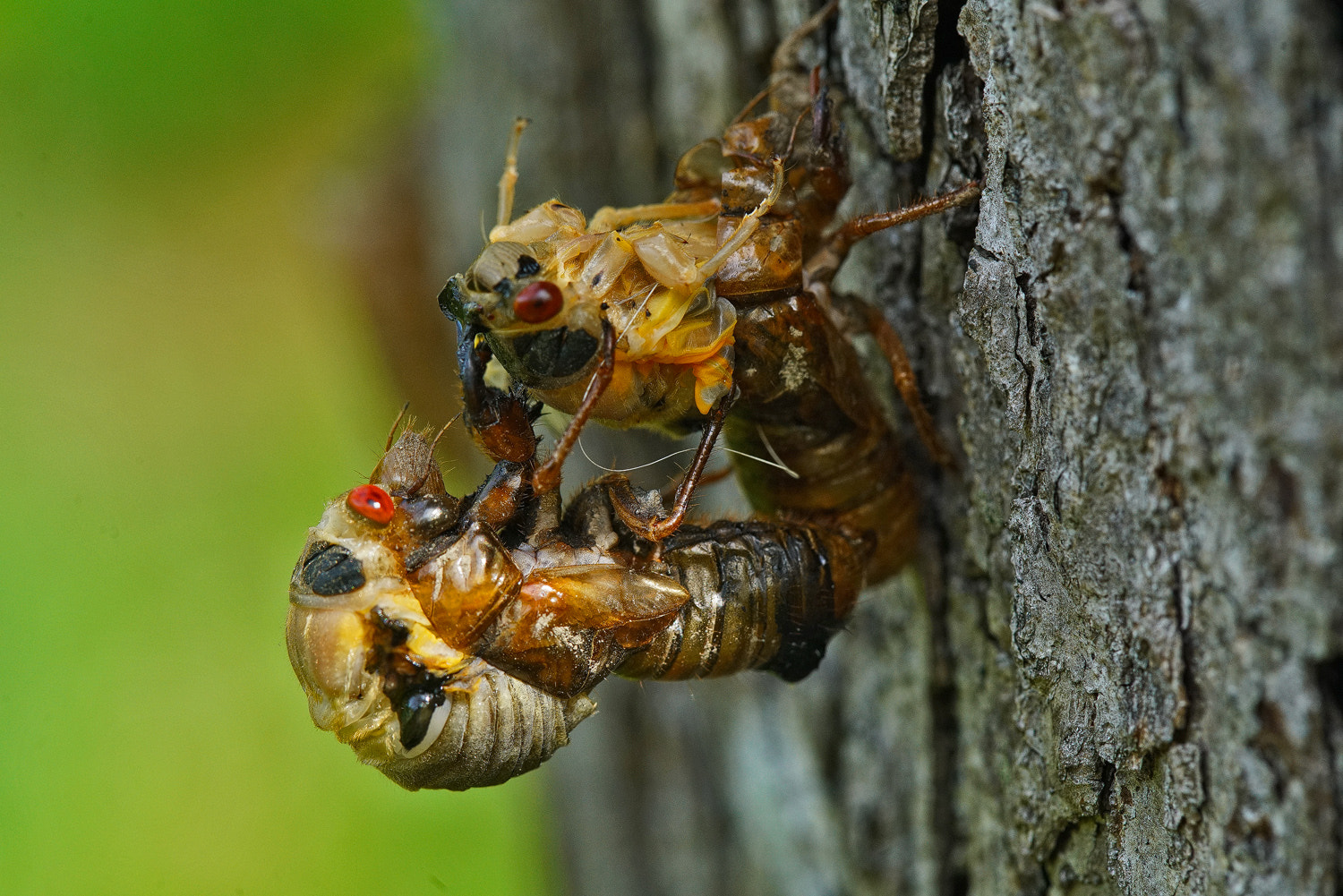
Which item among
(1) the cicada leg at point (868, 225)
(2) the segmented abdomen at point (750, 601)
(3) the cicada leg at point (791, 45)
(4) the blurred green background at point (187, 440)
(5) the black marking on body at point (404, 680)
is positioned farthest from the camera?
(4) the blurred green background at point (187, 440)

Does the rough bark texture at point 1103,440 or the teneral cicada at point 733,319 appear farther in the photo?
the teneral cicada at point 733,319

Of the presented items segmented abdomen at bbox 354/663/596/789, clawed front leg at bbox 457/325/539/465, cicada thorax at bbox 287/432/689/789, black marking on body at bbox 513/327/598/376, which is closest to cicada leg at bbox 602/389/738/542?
cicada thorax at bbox 287/432/689/789

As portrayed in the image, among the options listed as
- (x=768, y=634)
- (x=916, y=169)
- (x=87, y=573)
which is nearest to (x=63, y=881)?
(x=87, y=573)

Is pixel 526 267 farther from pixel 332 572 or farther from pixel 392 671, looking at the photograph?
pixel 392 671

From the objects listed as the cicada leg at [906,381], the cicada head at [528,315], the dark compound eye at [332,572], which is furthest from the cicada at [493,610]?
A: the cicada leg at [906,381]

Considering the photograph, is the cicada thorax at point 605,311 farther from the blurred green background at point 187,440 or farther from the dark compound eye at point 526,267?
the blurred green background at point 187,440

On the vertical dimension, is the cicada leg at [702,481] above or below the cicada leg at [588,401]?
below

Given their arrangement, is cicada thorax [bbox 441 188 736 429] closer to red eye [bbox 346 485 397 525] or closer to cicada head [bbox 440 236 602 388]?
cicada head [bbox 440 236 602 388]
